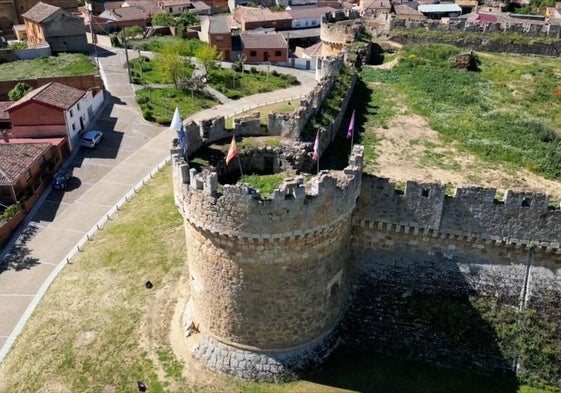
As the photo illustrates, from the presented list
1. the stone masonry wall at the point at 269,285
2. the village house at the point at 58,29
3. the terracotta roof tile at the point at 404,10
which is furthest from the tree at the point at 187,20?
the stone masonry wall at the point at 269,285

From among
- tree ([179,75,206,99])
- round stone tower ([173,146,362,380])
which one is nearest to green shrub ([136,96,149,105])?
tree ([179,75,206,99])

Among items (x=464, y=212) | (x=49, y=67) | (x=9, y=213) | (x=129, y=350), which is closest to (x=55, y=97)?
(x=9, y=213)

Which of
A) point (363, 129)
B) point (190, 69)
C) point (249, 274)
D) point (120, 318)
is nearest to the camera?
point (249, 274)

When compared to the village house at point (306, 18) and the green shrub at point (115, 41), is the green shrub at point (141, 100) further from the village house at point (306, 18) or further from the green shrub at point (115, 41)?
the village house at point (306, 18)

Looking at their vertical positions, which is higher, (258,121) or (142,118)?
(258,121)

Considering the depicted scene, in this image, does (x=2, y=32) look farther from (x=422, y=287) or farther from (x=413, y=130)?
(x=422, y=287)

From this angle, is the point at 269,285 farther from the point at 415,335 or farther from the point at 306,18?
the point at 306,18

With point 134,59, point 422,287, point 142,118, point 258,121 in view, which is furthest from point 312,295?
point 134,59
